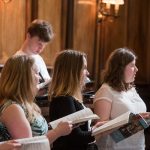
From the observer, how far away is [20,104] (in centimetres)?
223

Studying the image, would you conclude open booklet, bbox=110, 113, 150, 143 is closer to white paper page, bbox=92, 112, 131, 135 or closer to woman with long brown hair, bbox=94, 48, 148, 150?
white paper page, bbox=92, 112, 131, 135

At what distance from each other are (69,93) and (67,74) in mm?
122

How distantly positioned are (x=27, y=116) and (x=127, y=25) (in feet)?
12.4

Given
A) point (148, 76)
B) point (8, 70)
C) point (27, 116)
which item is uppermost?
point (8, 70)

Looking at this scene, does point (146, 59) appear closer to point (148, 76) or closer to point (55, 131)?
point (148, 76)

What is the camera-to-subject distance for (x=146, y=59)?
233 inches

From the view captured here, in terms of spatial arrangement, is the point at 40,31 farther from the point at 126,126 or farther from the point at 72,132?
the point at 126,126

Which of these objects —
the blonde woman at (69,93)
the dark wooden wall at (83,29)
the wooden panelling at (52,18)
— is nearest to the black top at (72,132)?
the blonde woman at (69,93)

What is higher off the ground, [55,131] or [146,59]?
[55,131]

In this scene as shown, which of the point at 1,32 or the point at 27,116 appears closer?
the point at 27,116

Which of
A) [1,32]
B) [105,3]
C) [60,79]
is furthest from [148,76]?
[60,79]

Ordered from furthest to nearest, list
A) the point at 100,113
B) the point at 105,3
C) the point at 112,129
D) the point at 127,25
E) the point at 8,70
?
the point at 127,25
the point at 105,3
the point at 100,113
the point at 112,129
the point at 8,70

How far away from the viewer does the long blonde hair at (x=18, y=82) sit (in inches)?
88.1

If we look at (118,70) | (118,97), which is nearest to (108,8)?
(118,70)
